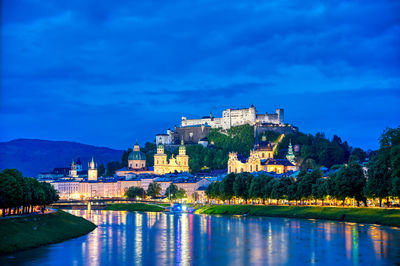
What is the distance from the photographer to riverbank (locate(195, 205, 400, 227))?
71562 millimetres

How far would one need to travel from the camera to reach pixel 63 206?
152375 millimetres

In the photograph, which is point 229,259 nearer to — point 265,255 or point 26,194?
point 265,255

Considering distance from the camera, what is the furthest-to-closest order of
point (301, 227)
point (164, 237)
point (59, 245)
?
point (301, 227)
point (164, 237)
point (59, 245)

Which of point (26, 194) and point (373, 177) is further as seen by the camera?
point (373, 177)

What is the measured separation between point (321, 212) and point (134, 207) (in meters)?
64.1

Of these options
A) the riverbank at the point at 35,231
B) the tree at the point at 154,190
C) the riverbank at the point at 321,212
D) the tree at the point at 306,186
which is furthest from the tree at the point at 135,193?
the riverbank at the point at 35,231

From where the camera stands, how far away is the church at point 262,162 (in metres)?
163

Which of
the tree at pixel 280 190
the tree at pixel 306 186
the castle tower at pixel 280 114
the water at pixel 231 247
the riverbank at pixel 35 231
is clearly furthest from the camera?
the castle tower at pixel 280 114

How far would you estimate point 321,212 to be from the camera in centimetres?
8575

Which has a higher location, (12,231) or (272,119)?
(272,119)

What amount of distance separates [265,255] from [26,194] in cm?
2499

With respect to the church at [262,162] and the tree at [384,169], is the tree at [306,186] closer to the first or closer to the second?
the tree at [384,169]

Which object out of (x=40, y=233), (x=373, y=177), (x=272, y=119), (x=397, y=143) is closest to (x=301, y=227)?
(x=373, y=177)

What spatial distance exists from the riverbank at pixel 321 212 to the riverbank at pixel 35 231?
2949 cm
